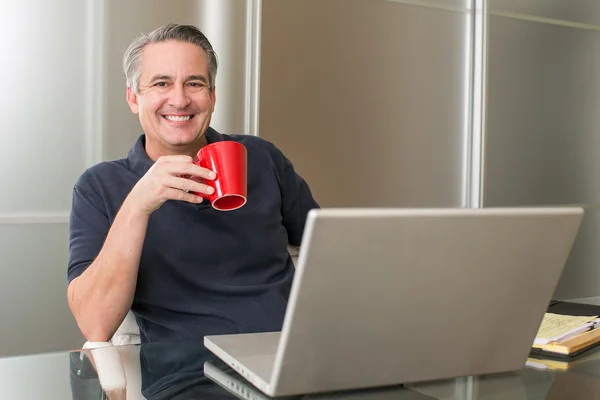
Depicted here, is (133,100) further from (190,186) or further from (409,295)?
(409,295)

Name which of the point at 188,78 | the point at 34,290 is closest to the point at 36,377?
the point at 188,78

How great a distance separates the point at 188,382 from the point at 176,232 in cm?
69

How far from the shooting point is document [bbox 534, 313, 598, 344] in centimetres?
120

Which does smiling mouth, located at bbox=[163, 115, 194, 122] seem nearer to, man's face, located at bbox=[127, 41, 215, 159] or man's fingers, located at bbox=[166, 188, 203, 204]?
man's face, located at bbox=[127, 41, 215, 159]

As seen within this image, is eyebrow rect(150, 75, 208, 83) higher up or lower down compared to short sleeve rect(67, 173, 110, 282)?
higher up

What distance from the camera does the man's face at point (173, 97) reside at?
5.72 ft

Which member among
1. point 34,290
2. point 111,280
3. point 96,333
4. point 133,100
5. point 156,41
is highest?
point 156,41

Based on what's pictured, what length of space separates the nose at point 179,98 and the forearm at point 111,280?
39 centimetres

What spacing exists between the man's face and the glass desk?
704 mm

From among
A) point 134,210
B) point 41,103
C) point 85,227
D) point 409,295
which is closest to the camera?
point 409,295

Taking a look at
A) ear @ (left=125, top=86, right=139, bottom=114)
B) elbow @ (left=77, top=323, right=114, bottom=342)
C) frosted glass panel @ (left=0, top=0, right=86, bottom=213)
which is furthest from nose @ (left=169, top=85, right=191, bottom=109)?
frosted glass panel @ (left=0, top=0, right=86, bottom=213)

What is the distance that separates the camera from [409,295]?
0.85 meters

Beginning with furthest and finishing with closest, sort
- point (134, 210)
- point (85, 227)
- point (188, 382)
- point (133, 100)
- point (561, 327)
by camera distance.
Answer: point (133, 100)
point (85, 227)
point (134, 210)
point (561, 327)
point (188, 382)

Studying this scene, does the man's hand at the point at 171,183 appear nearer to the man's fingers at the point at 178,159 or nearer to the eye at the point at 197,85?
the man's fingers at the point at 178,159
